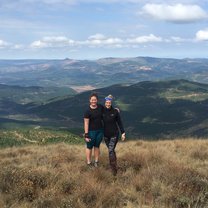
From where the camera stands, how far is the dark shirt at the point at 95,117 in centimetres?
1157

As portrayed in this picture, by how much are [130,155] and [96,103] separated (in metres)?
2.31

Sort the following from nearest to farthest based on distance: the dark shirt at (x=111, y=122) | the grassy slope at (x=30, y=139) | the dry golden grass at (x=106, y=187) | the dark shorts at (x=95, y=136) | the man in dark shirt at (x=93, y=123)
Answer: the dry golden grass at (x=106, y=187)
the dark shirt at (x=111, y=122)
the man in dark shirt at (x=93, y=123)
the dark shorts at (x=95, y=136)
the grassy slope at (x=30, y=139)

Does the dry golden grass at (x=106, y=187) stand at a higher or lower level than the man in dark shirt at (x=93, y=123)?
lower

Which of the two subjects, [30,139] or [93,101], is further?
[30,139]

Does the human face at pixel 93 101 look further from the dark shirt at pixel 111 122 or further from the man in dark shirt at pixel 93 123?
the dark shirt at pixel 111 122

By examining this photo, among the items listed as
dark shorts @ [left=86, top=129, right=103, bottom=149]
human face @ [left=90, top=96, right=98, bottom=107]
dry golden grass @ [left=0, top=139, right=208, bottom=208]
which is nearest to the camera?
dry golden grass @ [left=0, top=139, right=208, bottom=208]

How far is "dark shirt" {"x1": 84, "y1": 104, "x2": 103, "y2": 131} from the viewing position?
38.0ft

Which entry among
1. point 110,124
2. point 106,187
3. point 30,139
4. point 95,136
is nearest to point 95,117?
point 110,124

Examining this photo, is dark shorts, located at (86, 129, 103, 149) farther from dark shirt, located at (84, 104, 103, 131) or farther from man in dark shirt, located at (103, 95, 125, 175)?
man in dark shirt, located at (103, 95, 125, 175)

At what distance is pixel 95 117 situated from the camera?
11.6 meters

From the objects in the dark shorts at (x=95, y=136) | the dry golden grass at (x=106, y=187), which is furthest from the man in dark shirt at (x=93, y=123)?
the dry golden grass at (x=106, y=187)

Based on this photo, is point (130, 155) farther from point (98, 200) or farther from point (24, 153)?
point (24, 153)

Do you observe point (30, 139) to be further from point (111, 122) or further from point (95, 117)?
point (111, 122)

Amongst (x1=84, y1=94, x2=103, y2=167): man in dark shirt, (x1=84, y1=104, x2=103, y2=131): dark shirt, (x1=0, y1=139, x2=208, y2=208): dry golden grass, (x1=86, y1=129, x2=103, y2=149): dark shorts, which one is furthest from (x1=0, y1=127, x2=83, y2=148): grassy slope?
(x1=0, y1=139, x2=208, y2=208): dry golden grass
